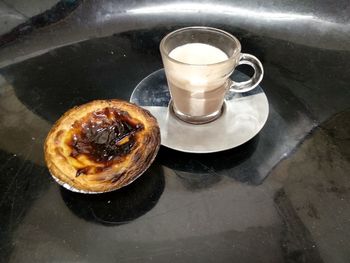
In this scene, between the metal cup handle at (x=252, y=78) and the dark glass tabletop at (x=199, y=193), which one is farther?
the metal cup handle at (x=252, y=78)

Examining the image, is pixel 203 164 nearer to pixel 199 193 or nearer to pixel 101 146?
pixel 199 193

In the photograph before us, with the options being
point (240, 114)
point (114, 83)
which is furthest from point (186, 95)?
point (114, 83)

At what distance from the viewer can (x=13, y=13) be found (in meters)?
0.94

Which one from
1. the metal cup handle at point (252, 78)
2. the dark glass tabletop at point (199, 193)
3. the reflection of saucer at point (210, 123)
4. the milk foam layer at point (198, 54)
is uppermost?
the milk foam layer at point (198, 54)

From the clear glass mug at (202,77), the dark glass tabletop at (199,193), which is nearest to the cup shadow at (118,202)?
the dark glass tabletop at (199,193)

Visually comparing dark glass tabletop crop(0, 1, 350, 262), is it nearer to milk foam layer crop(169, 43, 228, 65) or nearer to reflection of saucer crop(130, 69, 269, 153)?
reflection of saucer crop(130, 69, 269, 153)

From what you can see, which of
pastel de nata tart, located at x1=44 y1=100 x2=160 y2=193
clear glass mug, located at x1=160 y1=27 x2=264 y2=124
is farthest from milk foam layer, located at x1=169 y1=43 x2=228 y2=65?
pastel de nata tart, located at x1=44 y1=100 x2=160 y2=193

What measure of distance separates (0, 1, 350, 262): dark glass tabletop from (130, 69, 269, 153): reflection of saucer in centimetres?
3

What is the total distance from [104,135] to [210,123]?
0.60 ft

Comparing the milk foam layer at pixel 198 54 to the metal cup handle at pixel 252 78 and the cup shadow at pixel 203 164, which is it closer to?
the metal cup handle at pixel 252 78

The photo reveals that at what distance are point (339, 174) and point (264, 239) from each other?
6.9 inches

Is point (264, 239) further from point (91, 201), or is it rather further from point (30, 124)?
point (30, 124)

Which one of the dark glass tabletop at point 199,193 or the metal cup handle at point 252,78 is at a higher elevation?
the metal cup handle at point 252,78

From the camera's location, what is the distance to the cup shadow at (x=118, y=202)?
0.55m
